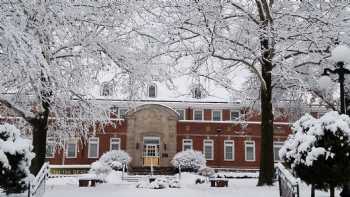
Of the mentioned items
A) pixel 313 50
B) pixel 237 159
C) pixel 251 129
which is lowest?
pixel 237 159

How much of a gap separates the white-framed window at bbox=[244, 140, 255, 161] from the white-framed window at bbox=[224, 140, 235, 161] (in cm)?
113

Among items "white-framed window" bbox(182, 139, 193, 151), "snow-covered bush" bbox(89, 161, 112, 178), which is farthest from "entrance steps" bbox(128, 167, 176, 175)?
"snow-covered bush" bbox(89, 161, 112, 178)

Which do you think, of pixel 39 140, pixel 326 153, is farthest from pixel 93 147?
pixel 326 153

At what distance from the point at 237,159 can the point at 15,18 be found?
33861 millimetres

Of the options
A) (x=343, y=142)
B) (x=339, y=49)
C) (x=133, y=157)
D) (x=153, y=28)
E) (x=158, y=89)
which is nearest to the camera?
(x=343, y=142)

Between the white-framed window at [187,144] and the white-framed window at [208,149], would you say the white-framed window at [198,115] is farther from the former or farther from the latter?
the white-framed window at [187,144]

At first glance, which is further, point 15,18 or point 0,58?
point 0,58

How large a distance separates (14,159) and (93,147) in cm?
2969

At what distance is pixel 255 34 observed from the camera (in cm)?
1712

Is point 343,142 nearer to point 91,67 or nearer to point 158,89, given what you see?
point 91,67

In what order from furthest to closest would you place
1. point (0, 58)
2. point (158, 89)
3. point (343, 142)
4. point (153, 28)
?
point (158, 89), point (153, 28), point (343, 142), point (0, 58)

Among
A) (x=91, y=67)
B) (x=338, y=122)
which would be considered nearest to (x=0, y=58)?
(x=91, y=67)

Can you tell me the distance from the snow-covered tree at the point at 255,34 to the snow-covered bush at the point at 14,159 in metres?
7.20

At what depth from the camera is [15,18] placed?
820cm
